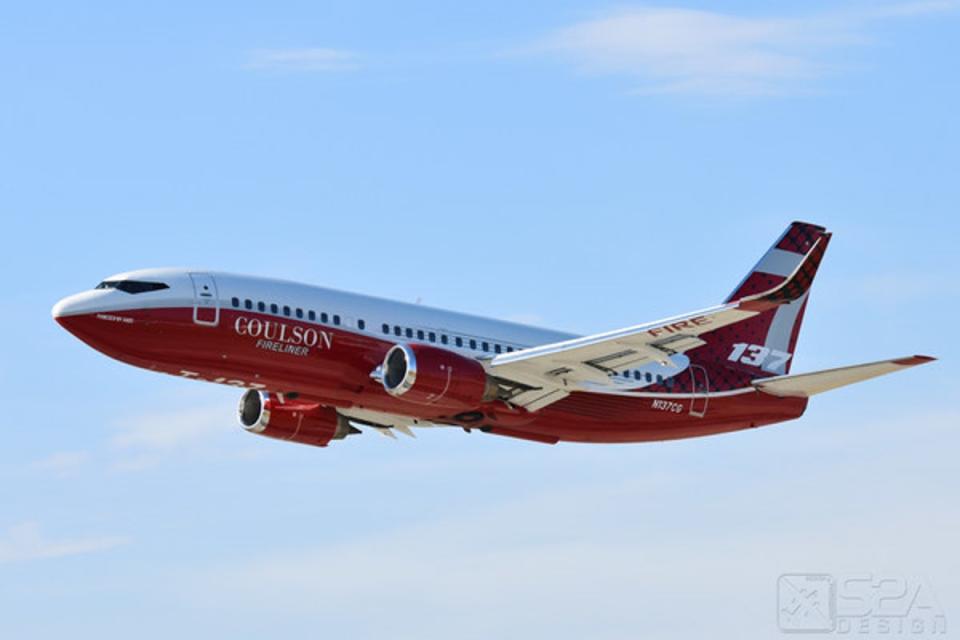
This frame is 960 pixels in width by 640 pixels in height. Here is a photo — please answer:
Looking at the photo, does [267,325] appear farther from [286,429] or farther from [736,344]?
[736,344]

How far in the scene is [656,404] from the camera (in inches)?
2726

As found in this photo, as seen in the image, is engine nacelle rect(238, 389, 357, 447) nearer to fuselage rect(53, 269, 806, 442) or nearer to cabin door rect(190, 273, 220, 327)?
fuselage rect(53, 269, 806, 442)

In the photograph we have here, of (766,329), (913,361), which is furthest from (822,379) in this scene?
(913,361)

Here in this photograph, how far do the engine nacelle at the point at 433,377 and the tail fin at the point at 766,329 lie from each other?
11196 millimetres

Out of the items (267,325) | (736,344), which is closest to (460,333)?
(267,325)

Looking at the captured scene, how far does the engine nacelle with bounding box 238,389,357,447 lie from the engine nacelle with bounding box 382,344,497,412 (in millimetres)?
6884

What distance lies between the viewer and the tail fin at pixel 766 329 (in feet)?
Result: 236

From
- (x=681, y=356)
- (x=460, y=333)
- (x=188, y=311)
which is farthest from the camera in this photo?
(x=681, y=356)

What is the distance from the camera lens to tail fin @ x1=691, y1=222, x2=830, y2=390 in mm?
71812

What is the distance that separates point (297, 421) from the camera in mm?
69375

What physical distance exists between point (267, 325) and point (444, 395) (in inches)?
242

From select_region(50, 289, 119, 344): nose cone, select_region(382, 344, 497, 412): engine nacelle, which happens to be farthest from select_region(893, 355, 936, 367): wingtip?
select_region(50, 289, 119, 344): nose cone

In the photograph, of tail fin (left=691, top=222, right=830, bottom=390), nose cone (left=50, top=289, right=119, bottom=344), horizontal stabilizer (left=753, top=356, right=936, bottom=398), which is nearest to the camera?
nose cone (left=50, top=289, right=119, bottom=344)

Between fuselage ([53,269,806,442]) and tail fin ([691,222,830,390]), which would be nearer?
fuselage ([53,269,806,442])
